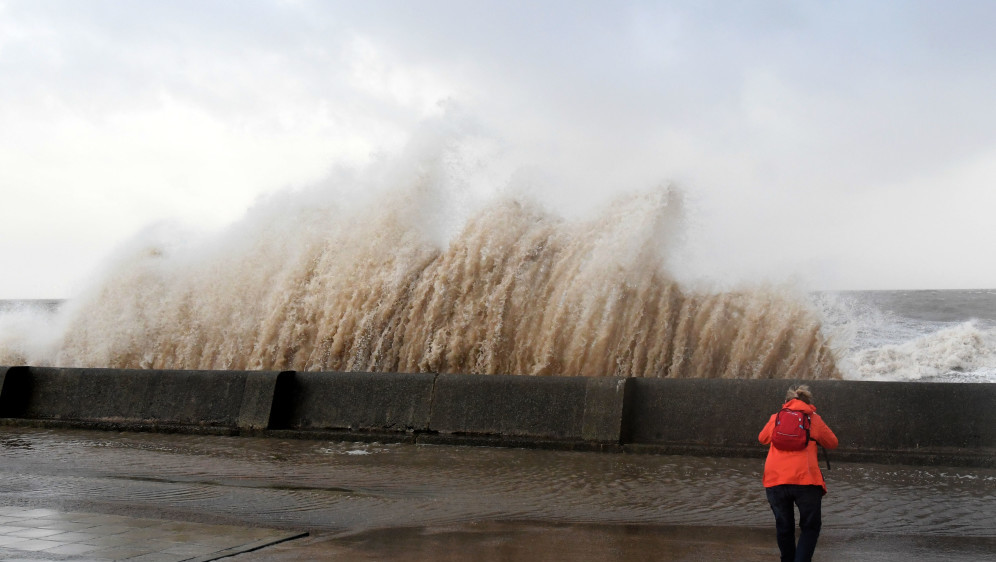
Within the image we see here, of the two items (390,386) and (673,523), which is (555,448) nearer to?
(390,386)

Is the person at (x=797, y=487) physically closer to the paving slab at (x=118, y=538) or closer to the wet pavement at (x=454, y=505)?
the wet pavement at (x=454, y=505)

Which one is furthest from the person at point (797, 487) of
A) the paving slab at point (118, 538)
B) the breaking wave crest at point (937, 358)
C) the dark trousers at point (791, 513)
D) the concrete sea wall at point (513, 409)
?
the breaking wave crest at point (937, 358)

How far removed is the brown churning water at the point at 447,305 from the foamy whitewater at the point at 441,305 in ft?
0.09

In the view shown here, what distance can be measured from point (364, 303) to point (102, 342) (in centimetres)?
534

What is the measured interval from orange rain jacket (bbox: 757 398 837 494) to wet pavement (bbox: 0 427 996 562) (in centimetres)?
50

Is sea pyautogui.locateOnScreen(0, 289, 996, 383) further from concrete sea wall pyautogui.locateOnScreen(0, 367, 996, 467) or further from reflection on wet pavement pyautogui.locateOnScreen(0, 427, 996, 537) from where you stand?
reflection on wet pavement pyautogui.locateOnScreen(0, 427, 996, 537)

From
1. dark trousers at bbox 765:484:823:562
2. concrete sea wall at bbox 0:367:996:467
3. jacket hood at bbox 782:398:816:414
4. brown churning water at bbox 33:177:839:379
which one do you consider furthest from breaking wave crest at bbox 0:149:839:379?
A: dark trousers at bbox 765:484:823:562

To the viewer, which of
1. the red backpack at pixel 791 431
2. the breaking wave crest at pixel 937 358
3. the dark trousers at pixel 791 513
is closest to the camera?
the dark trousers at pixel 791 513

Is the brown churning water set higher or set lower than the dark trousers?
higher

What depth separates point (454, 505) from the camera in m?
5.76

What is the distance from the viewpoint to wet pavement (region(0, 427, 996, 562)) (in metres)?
4.46

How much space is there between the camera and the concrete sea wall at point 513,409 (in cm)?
725

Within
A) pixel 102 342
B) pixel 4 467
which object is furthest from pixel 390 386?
pixel 102 342

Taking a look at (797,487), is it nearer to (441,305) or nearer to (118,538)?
(118,538)
